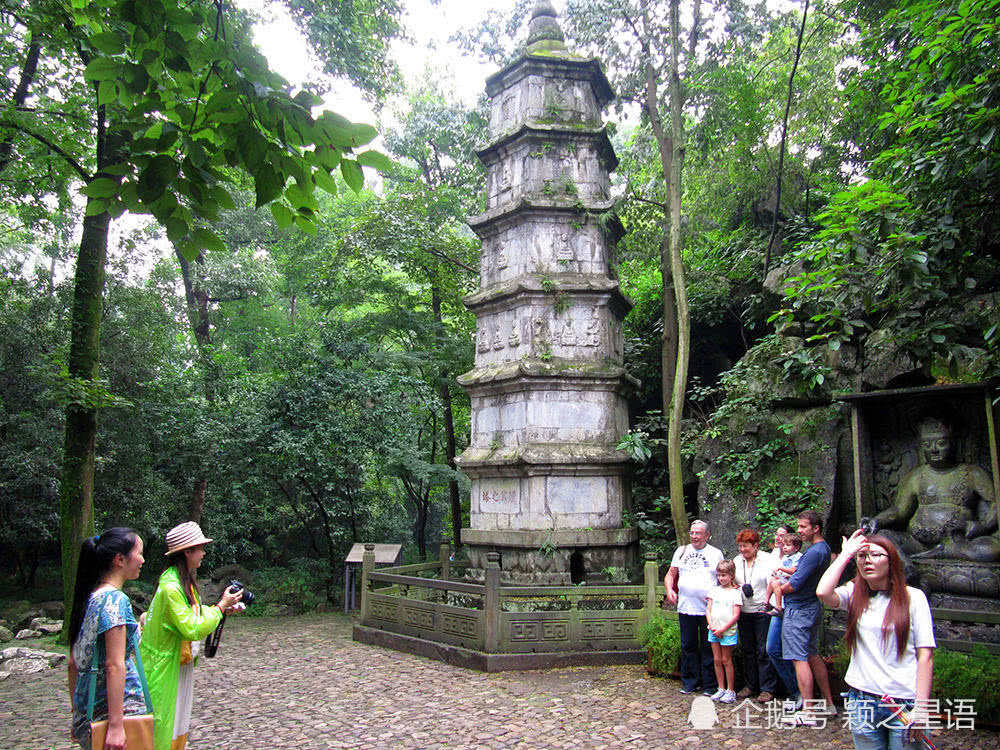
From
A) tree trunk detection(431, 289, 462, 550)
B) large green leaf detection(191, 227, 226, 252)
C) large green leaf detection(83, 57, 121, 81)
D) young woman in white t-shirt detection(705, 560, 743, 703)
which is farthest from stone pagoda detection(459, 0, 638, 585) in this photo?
large green leaf detection(83, 57, 121, 81)

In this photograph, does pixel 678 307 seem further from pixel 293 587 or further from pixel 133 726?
pixel 293 587

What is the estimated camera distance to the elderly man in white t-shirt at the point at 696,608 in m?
6.38

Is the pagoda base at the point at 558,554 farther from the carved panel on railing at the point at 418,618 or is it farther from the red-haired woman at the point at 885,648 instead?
the red-haired woman at the point at 885,648

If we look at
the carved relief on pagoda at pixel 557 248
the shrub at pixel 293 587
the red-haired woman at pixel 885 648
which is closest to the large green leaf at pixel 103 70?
the red-haired woman at pixel 885 648

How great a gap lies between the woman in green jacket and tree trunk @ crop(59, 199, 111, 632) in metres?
6.75

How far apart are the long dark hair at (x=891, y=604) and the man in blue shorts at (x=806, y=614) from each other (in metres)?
2.22

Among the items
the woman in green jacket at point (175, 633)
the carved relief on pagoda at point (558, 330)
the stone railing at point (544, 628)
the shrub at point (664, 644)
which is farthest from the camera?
the carved relief on pagoda at point (558, 330)

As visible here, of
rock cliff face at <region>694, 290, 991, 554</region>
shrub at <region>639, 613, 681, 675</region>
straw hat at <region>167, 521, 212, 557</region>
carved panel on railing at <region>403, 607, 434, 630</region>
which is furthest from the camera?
carved panel on railing at <region>403, 607, 434, 630</region>

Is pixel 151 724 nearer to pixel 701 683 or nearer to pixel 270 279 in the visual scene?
pixel 701 683

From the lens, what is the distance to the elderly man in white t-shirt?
6379 mm

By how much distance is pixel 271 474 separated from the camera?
13961 mm

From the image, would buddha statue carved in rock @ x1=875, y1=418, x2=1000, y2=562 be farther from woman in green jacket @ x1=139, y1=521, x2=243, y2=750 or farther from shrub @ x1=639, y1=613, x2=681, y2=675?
woman in green jacket @ x1=139, y1=521, x2=243, y2=750

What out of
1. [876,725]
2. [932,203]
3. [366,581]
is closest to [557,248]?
[932,203]

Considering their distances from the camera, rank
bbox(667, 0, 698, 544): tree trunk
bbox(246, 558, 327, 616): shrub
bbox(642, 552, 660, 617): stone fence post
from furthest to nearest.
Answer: bbox(246, 558, 327, 616): shrub, bbox(667, 0, 698, 544): tree trunk, bbox(642, 552, 660, 617): stone fence post
